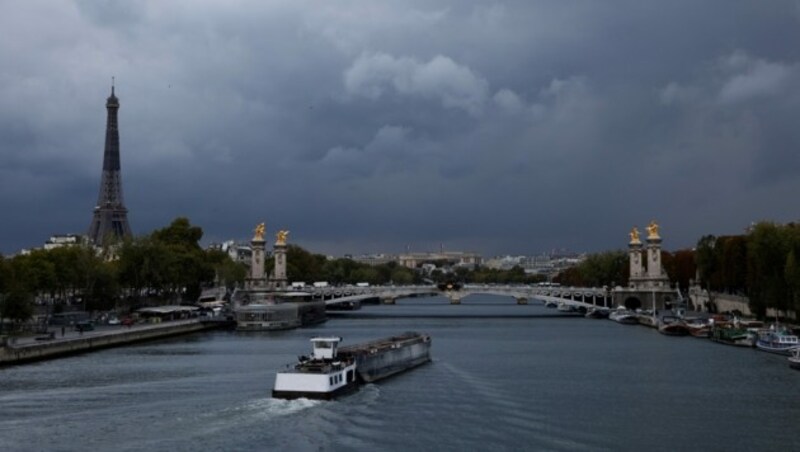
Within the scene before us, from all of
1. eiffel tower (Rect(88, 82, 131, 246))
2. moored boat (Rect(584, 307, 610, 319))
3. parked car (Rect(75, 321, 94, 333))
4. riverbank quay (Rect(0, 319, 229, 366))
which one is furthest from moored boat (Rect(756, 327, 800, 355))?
eiffel tower (Rect(88, 82, 131, 246))

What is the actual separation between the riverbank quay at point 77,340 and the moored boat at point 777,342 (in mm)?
35959

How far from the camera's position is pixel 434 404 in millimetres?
35406

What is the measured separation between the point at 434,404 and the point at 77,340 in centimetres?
2629

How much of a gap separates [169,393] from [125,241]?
55461 millimetres

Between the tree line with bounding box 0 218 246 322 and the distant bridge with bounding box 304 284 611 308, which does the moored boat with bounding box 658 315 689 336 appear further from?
the tree line with bounding box 0 218 246 322

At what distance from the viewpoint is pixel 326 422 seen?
30750mm

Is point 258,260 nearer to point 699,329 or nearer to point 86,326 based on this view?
point 86,326

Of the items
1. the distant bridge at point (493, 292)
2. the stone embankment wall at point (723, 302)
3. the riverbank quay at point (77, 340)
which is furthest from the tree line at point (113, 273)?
the stone embankment wall at point (723, 302)

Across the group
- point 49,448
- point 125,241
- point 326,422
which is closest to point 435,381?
point 326,422

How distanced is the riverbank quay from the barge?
14904mm

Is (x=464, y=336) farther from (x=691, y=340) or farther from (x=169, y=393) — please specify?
(x=169, y=393)

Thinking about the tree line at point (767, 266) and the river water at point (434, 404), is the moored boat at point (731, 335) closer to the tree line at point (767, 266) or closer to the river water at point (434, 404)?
the river water at point (434, 404)

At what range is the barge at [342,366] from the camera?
114 ft

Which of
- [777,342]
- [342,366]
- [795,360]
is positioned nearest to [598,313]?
[777,342]
